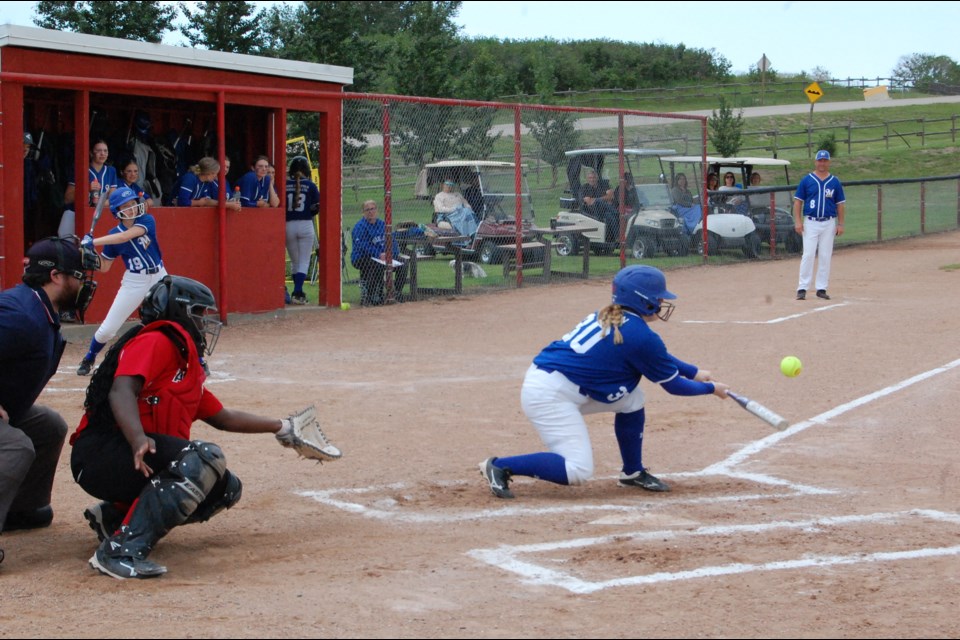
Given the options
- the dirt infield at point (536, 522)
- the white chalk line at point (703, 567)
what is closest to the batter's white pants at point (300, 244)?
the dirt infield at point (536, 522)

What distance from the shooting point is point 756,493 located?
6273 millimetres

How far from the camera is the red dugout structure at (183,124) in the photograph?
11.5 m

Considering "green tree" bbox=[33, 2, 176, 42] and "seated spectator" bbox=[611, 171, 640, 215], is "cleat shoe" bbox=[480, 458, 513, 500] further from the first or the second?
"green tree" bbox=[33, 2, 176, 42]

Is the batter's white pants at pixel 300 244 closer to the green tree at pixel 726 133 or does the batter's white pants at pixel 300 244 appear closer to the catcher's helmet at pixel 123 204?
the catcher's helmet at pixel 123 204

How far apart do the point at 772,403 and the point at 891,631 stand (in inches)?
185

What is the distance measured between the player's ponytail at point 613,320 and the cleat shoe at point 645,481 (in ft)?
2.79

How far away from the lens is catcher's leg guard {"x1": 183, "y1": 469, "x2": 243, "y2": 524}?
5.30 metres

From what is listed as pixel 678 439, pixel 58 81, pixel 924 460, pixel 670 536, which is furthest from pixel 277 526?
pixel 58 81

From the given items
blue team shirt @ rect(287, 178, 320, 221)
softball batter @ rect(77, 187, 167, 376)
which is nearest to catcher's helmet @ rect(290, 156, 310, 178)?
blue team shirt @ rect(287, 178, 320, 221)

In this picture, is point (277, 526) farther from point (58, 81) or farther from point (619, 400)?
point (58, 81)

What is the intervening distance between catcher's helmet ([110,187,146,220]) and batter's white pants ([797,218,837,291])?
8.75m

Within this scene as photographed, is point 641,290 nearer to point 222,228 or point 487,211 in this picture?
point 222,228

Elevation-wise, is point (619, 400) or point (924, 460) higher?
point (619, 400)

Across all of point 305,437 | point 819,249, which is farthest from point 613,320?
point 819,249
